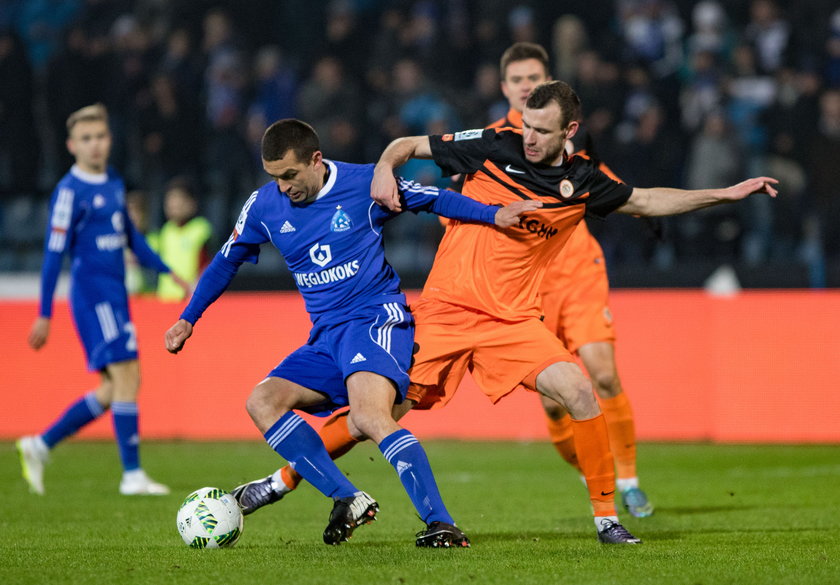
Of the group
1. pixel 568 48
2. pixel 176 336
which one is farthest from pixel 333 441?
pixel 568 48

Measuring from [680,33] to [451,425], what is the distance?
5615 mm

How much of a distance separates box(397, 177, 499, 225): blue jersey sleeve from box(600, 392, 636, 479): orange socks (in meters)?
2.05

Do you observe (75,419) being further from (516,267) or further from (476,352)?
(516,267)

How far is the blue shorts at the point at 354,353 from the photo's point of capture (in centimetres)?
577

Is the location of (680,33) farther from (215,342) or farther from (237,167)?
(215,342)

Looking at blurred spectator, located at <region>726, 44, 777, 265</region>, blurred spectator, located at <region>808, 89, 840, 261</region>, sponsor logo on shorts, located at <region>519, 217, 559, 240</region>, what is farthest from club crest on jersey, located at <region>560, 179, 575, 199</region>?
blurred spectator, located at <region>726, 44, 777, 265</region>

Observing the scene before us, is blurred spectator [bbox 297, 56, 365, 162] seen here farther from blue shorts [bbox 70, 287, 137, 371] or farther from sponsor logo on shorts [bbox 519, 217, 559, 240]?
sponsor logo on shorts [bbox 519, 217, 559, 240]

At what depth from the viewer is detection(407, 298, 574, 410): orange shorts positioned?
19.5ft

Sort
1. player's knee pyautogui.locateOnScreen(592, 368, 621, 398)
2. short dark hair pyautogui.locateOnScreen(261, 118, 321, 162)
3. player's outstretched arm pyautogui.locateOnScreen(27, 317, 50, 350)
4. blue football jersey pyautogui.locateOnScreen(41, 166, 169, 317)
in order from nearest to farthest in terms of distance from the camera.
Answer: short dark hair pyautogui.locateOnScreen(261, 118, 321, 162)
player's knee pyautogui.locateOnScreen(592, 368, 621, 398)
player's outstretched arm pyautogui.locateOnScreen(27, 317, 50, 350)
blue football jersey pyautogui.locateOnScreen(41, 166, 169, 317)

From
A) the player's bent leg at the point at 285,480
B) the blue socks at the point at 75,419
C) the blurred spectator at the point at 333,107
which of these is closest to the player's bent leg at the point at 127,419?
the blue socks at the point at 75,419

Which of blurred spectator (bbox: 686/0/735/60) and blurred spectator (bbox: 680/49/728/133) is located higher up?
blurred spectator (bbox: 686/0/735/60)

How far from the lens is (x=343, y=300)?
19.7ft

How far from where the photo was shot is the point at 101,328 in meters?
8.85

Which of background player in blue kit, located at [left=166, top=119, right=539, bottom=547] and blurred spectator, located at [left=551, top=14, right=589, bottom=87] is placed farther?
blurred spectator, located at [left=551, top=14, right=589, bottom=87]
